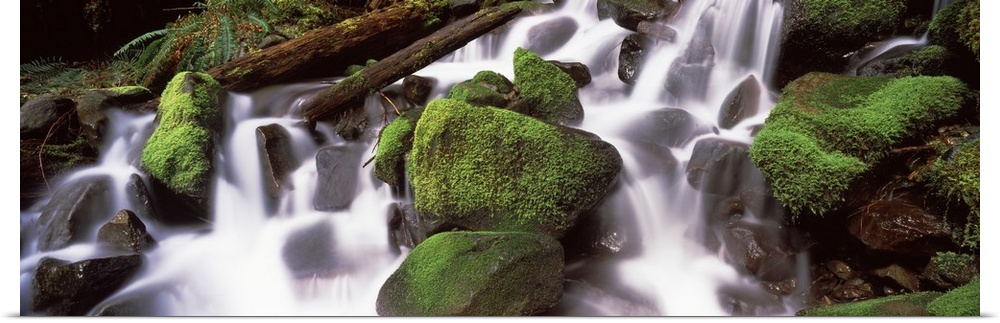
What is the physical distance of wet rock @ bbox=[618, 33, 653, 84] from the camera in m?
3.64

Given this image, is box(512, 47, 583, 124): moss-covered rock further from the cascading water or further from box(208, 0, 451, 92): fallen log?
box(208, 0, 451, 92): fallen log

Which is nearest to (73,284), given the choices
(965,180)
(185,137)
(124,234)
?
(124,234)

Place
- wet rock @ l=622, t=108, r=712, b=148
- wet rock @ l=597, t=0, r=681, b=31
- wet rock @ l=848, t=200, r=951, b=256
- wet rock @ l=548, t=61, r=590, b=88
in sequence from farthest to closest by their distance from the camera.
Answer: wet rock @ l=597, t=0, r=681, b=31 < wet rock @ l=548, t=61, r=590, b=88 < wet rock @ l=622, t=108, r=712, b=148 < wet rock @ l=848, t=200, r=951, b=256

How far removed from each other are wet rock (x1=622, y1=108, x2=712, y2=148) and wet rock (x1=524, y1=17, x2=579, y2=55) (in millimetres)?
1305

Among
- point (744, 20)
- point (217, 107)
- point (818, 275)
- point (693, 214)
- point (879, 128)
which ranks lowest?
point (818, 275)

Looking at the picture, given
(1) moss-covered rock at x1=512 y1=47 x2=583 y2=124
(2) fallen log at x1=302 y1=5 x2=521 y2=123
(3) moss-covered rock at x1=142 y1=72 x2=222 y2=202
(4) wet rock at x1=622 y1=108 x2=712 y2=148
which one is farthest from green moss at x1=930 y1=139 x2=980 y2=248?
(3) moss-covered rock at x1=142 y1=72 x2=222 y2=202

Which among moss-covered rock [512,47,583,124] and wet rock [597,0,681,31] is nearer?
moss-covered rock [512,47,583,124]

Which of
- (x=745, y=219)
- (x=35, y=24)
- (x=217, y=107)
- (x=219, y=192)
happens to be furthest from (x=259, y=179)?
(x=745, y=219)

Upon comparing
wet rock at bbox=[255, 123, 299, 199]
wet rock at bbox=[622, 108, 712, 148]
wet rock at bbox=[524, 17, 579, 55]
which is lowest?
wet rock at bbox=[255, 123, 299, 199]

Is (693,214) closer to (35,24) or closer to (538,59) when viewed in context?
(538,59)

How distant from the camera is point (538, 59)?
3328 mm

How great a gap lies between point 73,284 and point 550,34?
11.0 ft

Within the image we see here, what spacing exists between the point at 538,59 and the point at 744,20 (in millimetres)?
1252

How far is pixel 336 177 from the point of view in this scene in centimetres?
309
